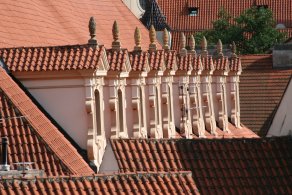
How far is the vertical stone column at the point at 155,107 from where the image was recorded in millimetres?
57531

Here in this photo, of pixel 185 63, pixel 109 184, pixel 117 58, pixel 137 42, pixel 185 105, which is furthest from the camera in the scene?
pixel 185 63

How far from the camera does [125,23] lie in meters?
82.0

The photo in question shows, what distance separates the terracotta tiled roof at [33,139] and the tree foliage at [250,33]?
73212mm

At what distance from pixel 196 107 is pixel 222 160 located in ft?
96.2

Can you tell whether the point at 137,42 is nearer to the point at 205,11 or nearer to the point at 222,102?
the point at 222,102

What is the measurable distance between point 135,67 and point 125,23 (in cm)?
2658

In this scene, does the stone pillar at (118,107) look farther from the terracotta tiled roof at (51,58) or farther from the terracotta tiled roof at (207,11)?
the terracotta tiled roof at (207,11)

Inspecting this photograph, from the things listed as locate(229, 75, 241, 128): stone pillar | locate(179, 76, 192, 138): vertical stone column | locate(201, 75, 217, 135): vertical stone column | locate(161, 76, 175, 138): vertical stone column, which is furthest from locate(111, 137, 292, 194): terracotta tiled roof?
locate(229, 75, 241, 128): stone pillar

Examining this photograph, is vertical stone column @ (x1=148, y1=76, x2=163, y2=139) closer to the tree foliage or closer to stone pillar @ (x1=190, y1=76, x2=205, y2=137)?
stone pillar @ (x1=190, y1=76, x2=205, y2=137)

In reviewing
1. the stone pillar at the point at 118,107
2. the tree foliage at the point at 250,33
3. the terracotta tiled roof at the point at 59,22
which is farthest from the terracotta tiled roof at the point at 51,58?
the tree foliage at the point at 250,33

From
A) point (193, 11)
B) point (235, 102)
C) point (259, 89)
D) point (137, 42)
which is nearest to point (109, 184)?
point (137, 42)

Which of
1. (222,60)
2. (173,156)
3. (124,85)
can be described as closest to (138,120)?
(124,85)

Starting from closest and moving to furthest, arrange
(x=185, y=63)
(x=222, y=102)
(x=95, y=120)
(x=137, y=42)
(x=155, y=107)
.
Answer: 1. (x=95, y=120)
2. (x=137, y=42)
3. (x=155, y=107)
4. (x=185, y=63)
5. (x=222, y=102)

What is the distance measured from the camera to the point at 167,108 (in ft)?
204
